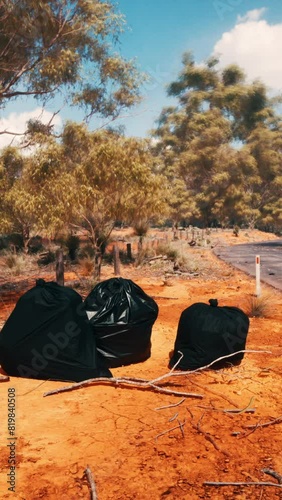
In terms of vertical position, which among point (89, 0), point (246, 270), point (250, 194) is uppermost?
point (89, 0)

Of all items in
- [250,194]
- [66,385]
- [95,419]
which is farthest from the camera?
[250,194]

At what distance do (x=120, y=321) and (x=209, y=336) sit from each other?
1107 mm

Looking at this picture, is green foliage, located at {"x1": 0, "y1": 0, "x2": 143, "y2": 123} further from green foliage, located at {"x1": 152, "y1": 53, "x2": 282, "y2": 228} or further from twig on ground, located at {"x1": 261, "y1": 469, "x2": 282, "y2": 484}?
green foliage, located at {"x1": 152, "y1": 53, "x2": 282, "y2": 228}

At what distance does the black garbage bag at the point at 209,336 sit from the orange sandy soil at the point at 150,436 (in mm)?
191

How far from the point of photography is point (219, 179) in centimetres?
4675

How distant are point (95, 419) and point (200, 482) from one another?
1.23 m

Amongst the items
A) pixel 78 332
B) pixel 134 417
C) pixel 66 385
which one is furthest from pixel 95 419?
pixel 78 332

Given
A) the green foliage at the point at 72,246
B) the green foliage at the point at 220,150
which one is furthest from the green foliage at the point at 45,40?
the green foliage at the point at 220,150

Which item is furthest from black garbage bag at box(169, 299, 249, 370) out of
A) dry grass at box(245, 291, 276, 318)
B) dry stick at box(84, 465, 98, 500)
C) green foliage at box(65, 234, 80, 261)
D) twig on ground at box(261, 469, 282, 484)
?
green foliage at box(65, 234, 80, 261)

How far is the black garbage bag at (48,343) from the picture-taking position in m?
4.45

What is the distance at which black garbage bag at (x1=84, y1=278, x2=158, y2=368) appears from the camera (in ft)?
16.1

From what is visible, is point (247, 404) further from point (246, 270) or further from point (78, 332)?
point (246, 270)

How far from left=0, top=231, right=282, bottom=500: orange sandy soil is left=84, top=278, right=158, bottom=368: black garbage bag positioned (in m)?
0.21

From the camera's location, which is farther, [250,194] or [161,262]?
[250,194]
